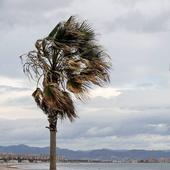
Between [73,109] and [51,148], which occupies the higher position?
[73,109]

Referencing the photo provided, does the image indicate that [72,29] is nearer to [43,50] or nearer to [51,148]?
[43,50]

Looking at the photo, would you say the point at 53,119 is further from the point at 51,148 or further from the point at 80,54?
the point at 80,54

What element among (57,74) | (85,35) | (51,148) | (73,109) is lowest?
(51,148)

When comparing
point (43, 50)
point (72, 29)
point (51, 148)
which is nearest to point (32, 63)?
point (43, 50)

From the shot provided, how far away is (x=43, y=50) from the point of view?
14.7 m

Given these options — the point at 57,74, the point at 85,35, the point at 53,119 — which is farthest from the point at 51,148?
the point at 85,35

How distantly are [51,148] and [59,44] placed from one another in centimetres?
273

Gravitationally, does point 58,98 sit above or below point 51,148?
above

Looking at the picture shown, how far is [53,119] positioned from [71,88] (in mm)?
953

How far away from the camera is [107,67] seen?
48.0ft

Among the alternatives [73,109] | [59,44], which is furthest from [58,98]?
[59,44]

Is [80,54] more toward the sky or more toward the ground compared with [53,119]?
more toward the sky

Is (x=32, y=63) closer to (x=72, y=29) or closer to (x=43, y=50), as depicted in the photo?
(x=43, y=50)

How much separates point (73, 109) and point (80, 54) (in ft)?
4.90
